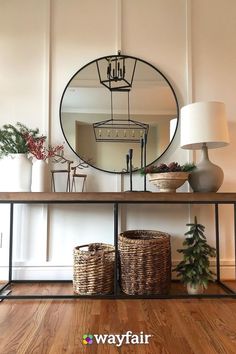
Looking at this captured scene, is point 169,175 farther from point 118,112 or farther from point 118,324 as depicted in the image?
point 118,324

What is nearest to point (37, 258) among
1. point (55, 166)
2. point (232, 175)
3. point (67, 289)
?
point (67, 289)

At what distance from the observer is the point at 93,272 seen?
1.64m

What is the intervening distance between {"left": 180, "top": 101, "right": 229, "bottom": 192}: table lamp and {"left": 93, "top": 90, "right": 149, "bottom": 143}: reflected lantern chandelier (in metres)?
0.40

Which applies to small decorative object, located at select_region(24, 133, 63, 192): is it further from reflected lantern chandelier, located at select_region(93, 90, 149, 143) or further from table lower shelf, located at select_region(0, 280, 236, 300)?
table lower shelf, located at select_region(0, 280, 236, 300)

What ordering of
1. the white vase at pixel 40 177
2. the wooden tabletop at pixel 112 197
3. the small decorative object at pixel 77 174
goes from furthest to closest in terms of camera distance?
the small decorative object at pixel 77 174 → the white vase at pixel 40 177 → the wooden tabletop at pixel 112 197

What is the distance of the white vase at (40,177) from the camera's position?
5.81 ft

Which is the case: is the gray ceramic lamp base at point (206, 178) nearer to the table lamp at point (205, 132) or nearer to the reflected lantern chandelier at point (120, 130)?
the table lamp at point (205, 132)

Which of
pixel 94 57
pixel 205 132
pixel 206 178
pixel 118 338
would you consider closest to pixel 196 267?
pixel 206 178

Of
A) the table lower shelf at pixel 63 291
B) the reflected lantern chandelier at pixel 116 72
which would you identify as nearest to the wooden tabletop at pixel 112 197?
the table lower shelf at pixel 63 291

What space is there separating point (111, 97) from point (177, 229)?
1.20 meters

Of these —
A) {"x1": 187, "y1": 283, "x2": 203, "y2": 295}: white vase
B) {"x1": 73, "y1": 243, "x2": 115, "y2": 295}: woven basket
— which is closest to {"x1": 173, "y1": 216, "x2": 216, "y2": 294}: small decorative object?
{"x1": 187, "y1": 283, "x2": 203, "y2": 295}: white vase

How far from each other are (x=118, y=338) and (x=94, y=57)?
1980mm

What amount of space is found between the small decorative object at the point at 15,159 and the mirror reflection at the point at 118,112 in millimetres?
338

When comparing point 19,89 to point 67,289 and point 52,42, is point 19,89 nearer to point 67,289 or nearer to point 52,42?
point 52,42
